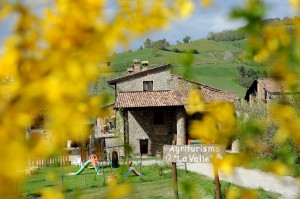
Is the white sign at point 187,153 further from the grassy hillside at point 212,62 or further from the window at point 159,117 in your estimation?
the grassy hillside at point 212,62

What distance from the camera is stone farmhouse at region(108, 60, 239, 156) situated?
3247 centimetres

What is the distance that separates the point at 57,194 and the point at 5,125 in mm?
351

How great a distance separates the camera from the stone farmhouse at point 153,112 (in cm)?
3247

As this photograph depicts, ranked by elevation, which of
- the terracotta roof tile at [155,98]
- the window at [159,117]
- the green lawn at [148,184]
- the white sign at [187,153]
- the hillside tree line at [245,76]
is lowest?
the green lawn at [148,184]

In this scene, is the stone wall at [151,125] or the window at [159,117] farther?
the window at [159,117]

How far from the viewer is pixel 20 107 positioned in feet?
3.45

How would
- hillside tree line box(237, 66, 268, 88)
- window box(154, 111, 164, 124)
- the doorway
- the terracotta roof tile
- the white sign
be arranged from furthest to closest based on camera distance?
hillside tree line box(237, 66, 268, 88) < window box(154, 111, 164, 124) < the doorway < the terracotta roof tile < the white sign

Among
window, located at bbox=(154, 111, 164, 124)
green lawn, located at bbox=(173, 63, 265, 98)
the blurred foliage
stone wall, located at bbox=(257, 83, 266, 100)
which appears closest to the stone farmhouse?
window, located at bbox=(154, 111, 164, 124)

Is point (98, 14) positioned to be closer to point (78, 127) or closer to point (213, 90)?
point (78, 127)

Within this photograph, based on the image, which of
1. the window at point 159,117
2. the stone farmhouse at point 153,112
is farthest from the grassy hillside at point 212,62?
the window at point 159,117

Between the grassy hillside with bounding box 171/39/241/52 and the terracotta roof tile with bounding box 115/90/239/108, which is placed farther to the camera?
the grassy hillside with bounding box 171/39/241/52

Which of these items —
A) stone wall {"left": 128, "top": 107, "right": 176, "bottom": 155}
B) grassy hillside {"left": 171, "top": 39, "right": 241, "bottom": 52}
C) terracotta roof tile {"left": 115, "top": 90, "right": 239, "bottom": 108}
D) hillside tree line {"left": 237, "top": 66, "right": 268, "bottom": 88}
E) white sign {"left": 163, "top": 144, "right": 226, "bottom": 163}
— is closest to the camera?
white sign {"left": 163, "top": 144, "right": 226, "bottom": 163}

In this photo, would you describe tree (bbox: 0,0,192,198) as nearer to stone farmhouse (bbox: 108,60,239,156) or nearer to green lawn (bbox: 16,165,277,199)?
green lawn (bbox: 16,165,277,199)

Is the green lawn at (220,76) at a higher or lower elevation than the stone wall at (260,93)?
higher
